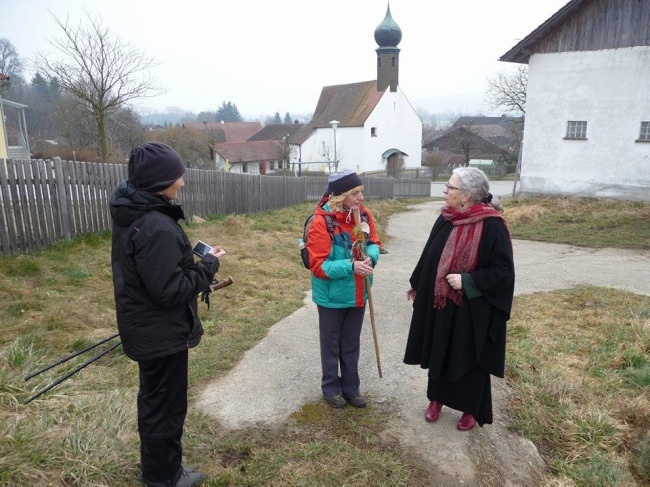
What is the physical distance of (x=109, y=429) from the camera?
2889 millimetres

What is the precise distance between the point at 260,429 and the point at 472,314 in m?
1.67

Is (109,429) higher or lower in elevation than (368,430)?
higher

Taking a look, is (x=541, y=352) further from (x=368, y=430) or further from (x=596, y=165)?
(x=596, y=165)

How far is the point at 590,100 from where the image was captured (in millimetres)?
16188

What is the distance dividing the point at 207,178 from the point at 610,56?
539 inches

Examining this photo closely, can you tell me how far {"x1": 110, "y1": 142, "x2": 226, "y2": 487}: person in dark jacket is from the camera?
2.20 meters

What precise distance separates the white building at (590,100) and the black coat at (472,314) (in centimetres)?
1567

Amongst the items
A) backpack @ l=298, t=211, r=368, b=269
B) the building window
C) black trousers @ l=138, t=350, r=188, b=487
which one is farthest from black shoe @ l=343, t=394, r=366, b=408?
the building window

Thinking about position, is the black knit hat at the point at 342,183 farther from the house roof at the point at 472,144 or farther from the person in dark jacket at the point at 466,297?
the house roof at the point at 472,144

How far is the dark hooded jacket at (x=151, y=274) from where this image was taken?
219 cm

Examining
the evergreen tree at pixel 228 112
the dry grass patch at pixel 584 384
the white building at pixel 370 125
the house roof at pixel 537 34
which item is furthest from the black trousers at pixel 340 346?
the evergreen tree at pixel 228 112

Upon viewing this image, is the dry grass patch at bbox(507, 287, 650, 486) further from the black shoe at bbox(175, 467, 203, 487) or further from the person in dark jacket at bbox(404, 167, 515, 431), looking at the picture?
the black shoe at bbox(175, 467, 203, 487)

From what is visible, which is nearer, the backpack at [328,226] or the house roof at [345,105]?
the backpack at [328,226]

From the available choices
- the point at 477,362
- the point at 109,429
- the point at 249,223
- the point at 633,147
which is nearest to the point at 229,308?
the point at 109,429
